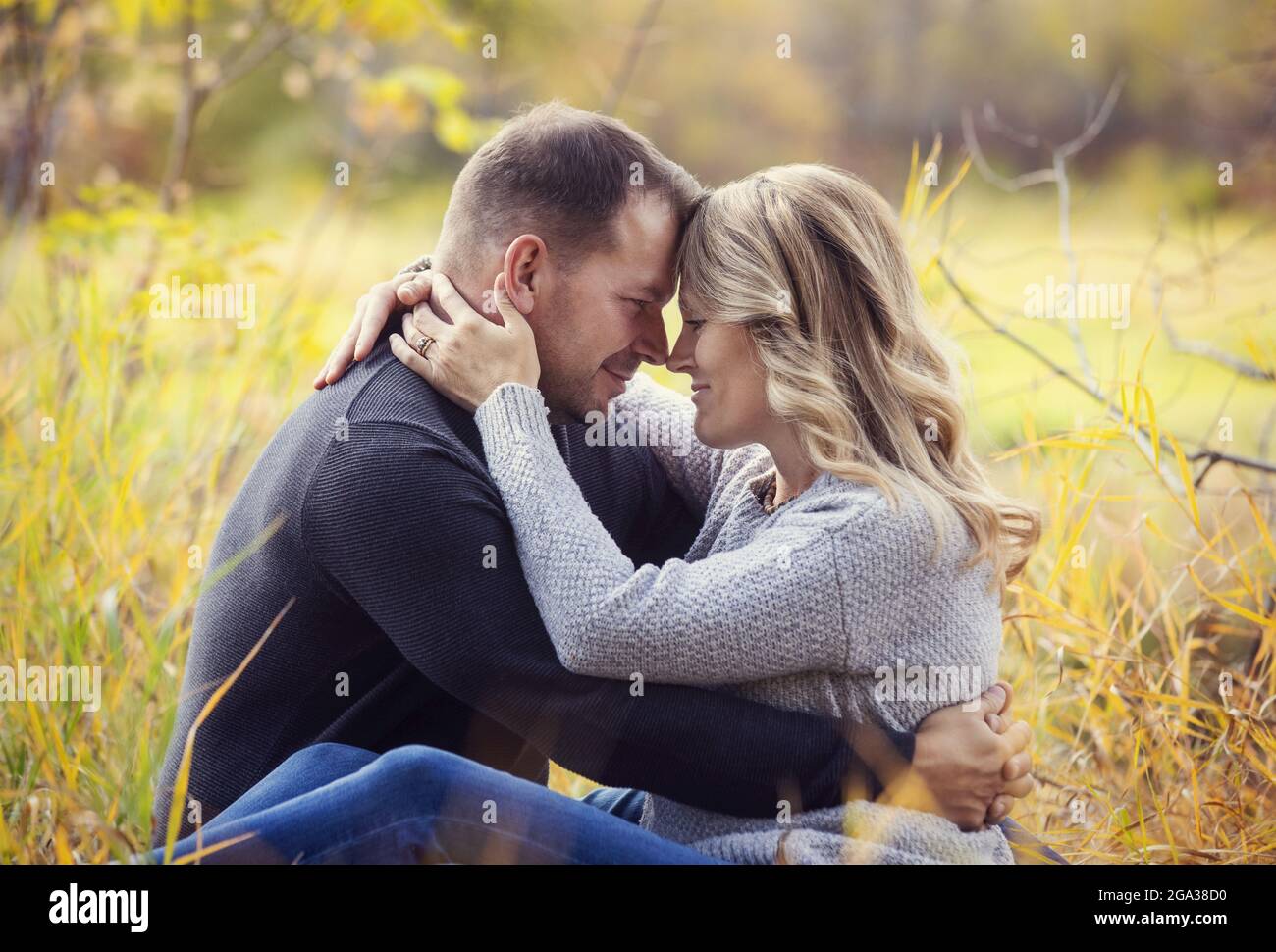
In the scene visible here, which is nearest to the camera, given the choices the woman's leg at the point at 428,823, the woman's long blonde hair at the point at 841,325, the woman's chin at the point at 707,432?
the woman's leg at the point at 428,823

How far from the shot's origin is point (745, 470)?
211 centimetres

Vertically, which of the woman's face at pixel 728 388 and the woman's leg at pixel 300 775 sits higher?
the woman's face at pixel 728 388

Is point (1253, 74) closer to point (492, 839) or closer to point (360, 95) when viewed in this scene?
point (360, 95)

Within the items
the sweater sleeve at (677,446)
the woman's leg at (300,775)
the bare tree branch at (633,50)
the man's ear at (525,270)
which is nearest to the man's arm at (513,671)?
the woman's leg at (300,775)

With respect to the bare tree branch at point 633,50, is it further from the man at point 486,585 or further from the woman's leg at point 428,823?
the woman's leg at point 428,823

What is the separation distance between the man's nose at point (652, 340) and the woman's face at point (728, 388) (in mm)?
160

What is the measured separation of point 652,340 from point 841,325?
363 mm

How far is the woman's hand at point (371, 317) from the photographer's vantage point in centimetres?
195

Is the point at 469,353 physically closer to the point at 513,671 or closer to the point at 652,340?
the point at 652,340

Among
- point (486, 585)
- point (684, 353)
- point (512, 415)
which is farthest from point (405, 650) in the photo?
point (684, 353)

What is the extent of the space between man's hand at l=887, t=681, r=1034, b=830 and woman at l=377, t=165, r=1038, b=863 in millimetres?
26

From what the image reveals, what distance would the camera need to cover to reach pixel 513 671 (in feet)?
5.60

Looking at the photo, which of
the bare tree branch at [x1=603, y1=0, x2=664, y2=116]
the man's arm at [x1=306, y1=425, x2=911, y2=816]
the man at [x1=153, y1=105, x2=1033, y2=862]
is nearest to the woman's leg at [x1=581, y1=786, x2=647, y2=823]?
the man at [x1=153, y1=105, x2=1033, y2=862]
